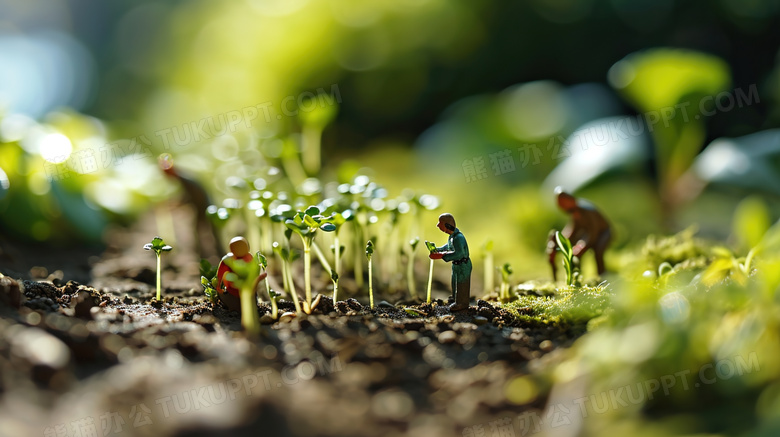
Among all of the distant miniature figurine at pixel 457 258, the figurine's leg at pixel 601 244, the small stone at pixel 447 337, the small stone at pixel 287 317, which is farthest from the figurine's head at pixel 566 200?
the small stone at pixel 287 317

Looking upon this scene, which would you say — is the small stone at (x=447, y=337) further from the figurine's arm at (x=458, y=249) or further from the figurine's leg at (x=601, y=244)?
the figurine's leg at (x=601, y=244)

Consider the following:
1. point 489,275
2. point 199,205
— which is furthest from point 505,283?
point 199,205

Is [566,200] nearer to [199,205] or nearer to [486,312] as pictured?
[486,312]

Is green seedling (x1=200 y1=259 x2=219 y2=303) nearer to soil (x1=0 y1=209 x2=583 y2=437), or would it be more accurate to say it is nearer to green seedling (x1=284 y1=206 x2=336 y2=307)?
soil (x1=0 y1=209 x2=583 y2=437)

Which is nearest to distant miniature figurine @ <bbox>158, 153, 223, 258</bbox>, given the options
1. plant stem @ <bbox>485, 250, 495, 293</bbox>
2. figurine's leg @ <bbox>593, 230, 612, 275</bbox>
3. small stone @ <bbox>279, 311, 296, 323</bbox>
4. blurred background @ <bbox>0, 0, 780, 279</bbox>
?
blurred background @ <bbox>0, 0, 780, 279</bbox>

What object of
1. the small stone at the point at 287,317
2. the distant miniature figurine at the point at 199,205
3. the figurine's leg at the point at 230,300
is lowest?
the small stone at the point at 287,317
